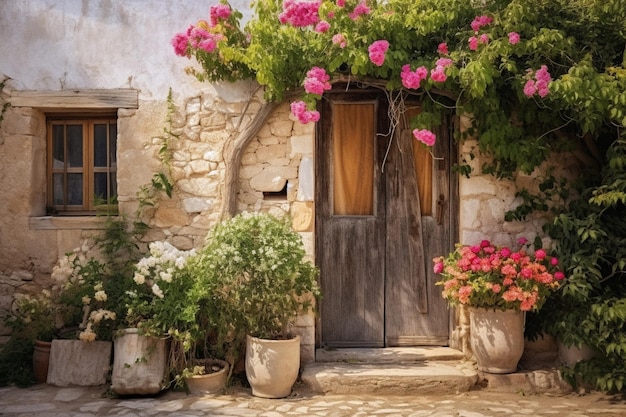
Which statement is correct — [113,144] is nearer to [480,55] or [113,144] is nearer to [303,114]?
[303,114]

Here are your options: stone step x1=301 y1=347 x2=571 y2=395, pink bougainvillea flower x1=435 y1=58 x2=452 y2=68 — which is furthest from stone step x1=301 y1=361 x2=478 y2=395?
pink bougainvillea flower x1=435 y1=58 x2=452 y2=68

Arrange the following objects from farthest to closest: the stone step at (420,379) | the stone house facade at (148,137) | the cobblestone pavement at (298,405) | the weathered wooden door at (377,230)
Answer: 1. the weathered wooden door at (377,230)
2. the stone house facade at (148,137)
3. the stone step at (420,379)
4. the cobblestone pavement at (298,405)

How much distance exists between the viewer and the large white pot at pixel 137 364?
502cm

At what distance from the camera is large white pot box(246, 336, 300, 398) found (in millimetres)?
5066

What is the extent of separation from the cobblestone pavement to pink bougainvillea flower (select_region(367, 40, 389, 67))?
2567 mm

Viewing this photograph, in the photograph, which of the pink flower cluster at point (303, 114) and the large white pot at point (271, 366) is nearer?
the large white pot at point (271, 366)

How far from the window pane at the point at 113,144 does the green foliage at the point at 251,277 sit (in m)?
1.35

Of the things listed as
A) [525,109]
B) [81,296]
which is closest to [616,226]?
[525,109]

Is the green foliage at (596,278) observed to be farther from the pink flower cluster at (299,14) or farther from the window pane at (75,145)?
the window pane at (75,145)

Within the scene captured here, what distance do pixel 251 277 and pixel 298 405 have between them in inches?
40.1

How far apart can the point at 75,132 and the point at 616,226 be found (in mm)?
4767

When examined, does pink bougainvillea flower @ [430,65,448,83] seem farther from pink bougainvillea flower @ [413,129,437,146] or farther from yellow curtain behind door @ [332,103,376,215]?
yellow curtain behind door @ [332,103,376,215]

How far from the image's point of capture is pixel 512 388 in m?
5.29

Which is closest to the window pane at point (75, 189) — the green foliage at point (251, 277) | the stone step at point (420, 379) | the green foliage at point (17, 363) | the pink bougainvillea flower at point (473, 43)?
the green foliage at point (17, 363)
